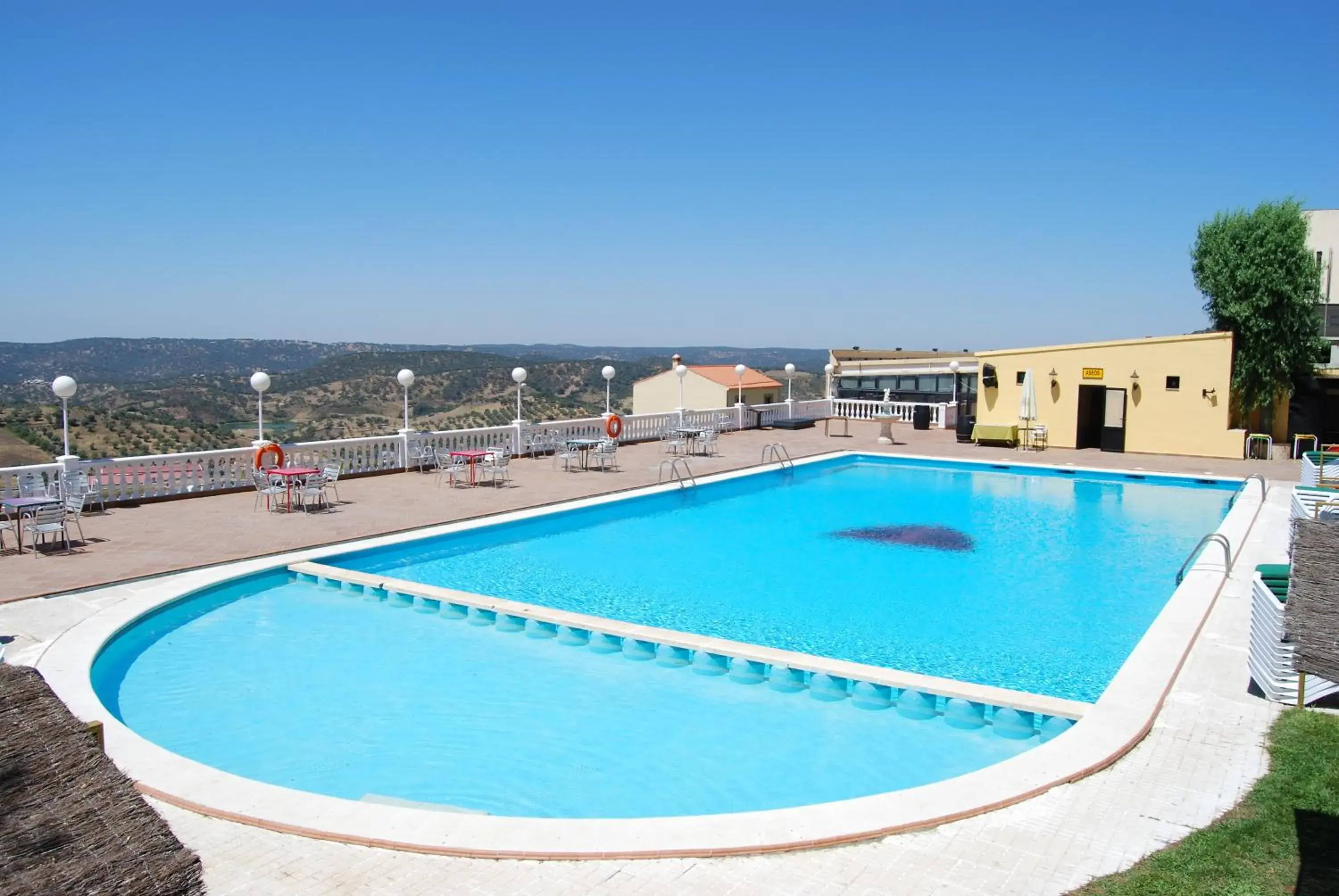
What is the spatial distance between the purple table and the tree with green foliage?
24.9 meters

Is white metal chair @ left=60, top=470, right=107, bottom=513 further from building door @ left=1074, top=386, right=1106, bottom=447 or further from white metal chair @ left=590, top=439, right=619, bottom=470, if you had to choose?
building door @ left=1074, top=386, right=1106, bottom=447

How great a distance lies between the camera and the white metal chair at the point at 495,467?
16984 millimetres

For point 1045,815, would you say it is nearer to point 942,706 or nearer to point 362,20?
point 942,706

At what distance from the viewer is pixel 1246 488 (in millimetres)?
17594

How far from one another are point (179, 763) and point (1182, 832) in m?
5.67

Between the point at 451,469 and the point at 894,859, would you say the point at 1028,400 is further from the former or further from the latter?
the point at 894,859

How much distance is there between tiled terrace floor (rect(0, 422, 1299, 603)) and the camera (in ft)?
33.3

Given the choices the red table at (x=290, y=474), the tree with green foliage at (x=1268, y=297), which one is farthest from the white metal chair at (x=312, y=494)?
the tree with green foliage at (x=1268, y=297)

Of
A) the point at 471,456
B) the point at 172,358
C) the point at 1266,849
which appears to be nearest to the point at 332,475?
the point at 471,456

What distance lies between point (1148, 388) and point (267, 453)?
20812 mm

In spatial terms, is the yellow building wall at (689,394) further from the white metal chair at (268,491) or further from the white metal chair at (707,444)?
the white metal chair at (268,491)

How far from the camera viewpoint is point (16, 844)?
9.28 ft

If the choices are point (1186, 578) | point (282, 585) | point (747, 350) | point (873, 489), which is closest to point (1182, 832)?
point (1186, 578)

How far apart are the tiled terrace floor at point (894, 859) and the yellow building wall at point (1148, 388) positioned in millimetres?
19875
